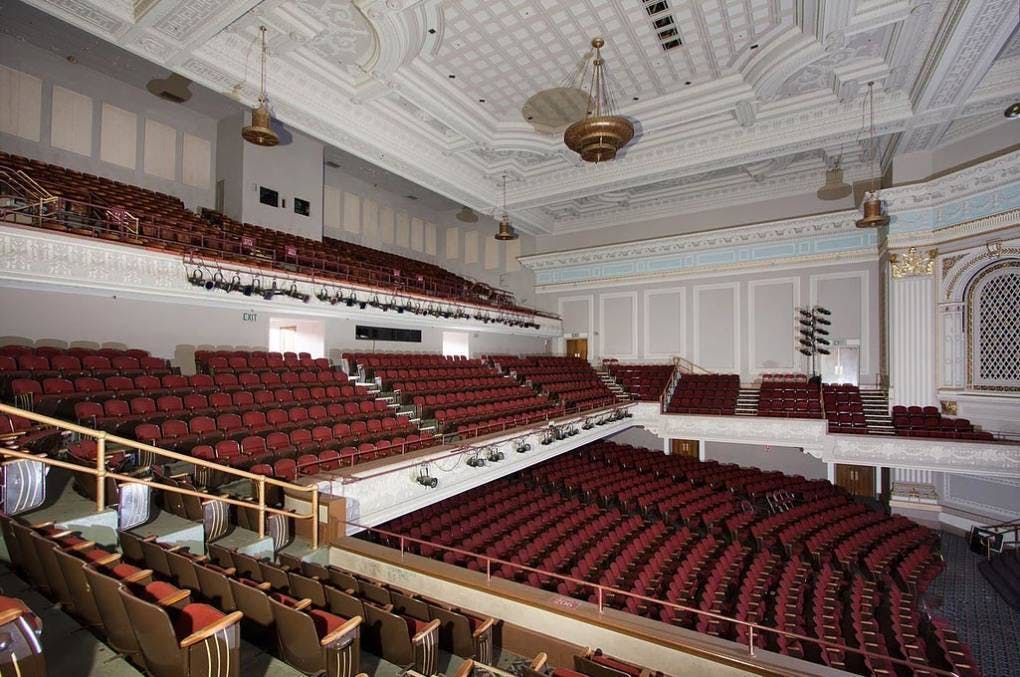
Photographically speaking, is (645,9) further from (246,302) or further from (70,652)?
(70,652)

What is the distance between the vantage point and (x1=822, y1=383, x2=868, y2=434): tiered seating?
9.18 m

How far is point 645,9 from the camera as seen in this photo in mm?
6641

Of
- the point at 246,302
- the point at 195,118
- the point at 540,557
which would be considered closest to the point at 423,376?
the point at 246,302

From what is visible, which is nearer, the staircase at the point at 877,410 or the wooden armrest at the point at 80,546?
the wooden armrest at the point at 80,546

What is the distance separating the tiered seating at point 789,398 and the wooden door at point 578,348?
4957 millimetres

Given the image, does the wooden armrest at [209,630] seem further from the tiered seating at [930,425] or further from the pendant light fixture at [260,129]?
the tiered seating at [930,425]

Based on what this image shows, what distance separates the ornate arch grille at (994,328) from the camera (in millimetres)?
8008

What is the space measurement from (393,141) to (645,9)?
496 centimetres

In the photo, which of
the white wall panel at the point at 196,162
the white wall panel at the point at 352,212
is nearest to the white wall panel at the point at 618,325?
the white wall panel at the point at 352,212

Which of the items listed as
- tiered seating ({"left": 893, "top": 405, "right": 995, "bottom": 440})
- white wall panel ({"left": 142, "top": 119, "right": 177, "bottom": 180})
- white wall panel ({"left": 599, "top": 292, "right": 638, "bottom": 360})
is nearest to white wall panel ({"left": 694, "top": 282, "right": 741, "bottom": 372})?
white wall panel ({"left": 599, "top": 292, "right": 638, "bottom": 360})

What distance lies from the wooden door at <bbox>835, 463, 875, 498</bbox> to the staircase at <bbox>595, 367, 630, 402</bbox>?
4.82 meters

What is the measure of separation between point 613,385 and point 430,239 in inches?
297

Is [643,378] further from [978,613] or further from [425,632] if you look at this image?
[425,632]

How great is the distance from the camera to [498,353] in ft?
43.8
